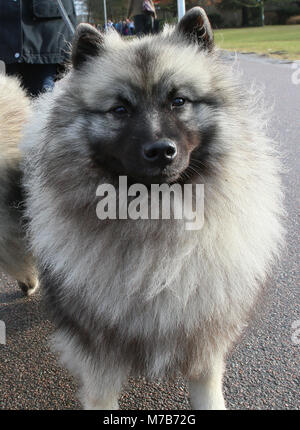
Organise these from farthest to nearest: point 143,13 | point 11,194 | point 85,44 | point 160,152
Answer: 1. point 143,13
2. point 11,194
3. point 85,44
4. point 160,152

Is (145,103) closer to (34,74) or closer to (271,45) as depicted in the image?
(34,74)

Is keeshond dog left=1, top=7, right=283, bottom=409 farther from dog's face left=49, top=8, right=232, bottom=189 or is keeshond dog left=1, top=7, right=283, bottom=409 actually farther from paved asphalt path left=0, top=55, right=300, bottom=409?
paved asphalt path left=0, top=55, right=300, bottom=409

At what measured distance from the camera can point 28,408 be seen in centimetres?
213

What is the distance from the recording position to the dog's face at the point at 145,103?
1679 millimetres

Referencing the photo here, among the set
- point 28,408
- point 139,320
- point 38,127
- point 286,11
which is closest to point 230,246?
point 139,320

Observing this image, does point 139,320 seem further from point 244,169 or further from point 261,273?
point 244,169

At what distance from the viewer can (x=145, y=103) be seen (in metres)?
1.75

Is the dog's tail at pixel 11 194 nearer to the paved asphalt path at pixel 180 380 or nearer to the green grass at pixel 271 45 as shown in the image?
the paved asphalt path at pixel 180 380

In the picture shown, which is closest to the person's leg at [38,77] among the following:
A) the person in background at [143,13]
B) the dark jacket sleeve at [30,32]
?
the dark jacket sleeve at [30,32]

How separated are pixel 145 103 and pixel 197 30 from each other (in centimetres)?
47

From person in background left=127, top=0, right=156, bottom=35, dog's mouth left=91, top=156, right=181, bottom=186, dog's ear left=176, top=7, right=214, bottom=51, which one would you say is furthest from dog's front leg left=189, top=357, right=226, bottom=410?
person in background left=127, top=0, right=156, bottom=35

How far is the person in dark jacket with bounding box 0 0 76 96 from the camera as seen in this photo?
2789 mm

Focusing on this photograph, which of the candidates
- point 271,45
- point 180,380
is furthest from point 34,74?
point 271,45
